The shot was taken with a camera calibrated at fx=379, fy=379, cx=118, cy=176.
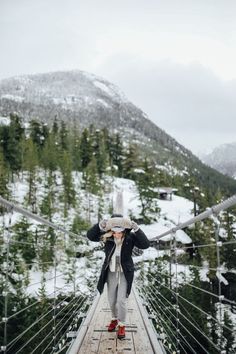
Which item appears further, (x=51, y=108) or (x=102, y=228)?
(x=51, y=108)

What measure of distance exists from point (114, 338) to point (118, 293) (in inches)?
18.7

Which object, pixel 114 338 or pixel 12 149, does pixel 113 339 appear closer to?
pixel 114 338

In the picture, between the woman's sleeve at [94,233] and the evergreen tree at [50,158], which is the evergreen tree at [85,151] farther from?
the woman's sleeve at [94,233]

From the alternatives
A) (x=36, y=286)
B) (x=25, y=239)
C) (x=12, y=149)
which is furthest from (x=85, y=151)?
(x=36, y=286)

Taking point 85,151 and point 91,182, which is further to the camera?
point 85,151

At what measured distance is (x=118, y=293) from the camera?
162 inches

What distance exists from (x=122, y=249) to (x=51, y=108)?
17959cm

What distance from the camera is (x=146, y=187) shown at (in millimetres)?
42281

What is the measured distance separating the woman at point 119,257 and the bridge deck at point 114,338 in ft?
0.58

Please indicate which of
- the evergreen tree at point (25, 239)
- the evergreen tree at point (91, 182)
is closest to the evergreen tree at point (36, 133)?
the evergreen tree at point (91, 182)

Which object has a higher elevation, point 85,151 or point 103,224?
point 85,151

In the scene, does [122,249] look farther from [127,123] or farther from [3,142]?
[127,123]

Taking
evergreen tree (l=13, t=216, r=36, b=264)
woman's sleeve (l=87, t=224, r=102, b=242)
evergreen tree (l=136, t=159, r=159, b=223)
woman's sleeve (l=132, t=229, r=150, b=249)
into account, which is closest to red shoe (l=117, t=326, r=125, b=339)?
woman's sleeve (l=132, t=229, r=150, b=249)

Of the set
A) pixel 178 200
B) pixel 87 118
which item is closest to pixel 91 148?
pixel 178 200
